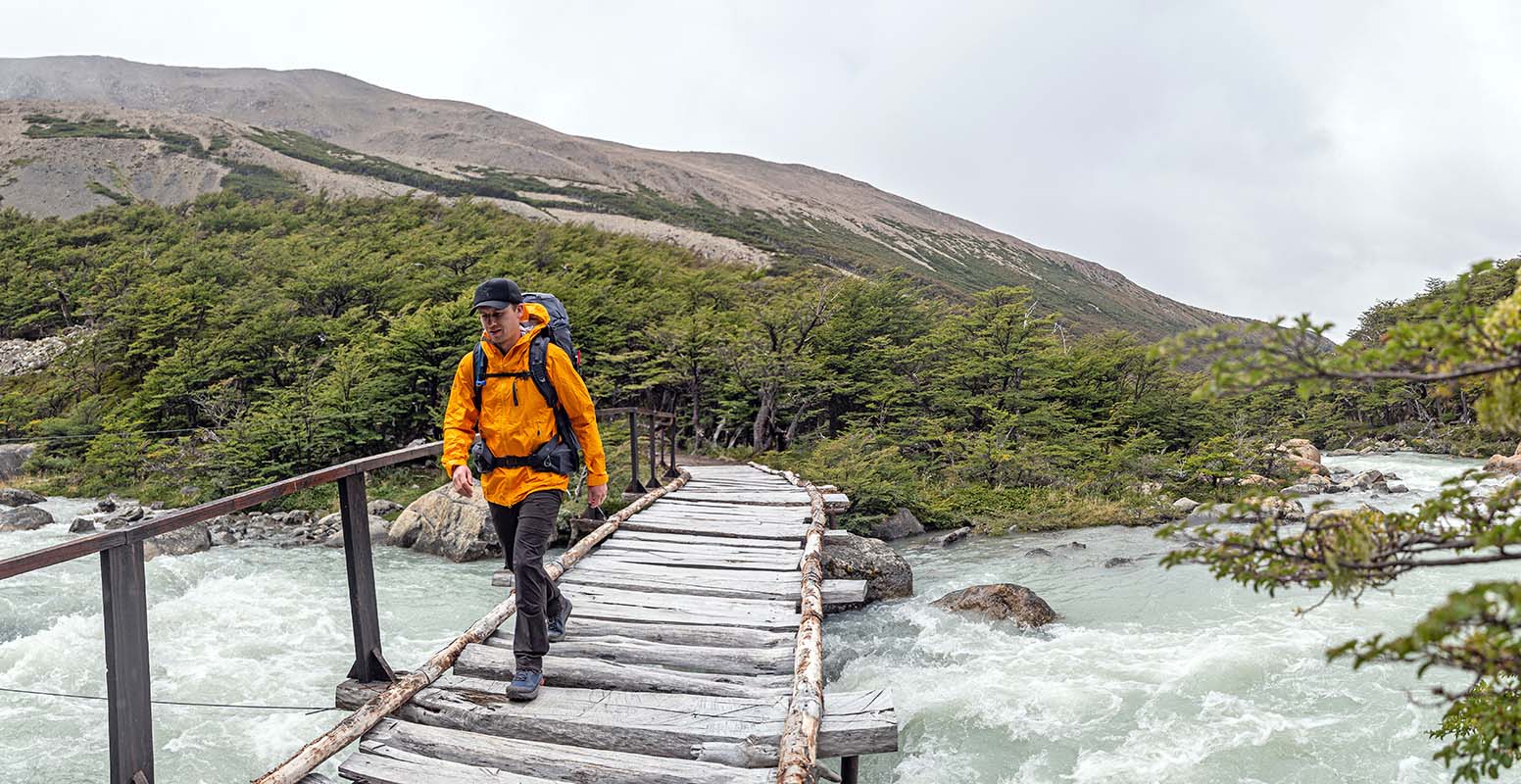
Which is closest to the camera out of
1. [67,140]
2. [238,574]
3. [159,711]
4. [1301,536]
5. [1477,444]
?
[1301,536]

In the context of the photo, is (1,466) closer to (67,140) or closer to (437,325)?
(437,325)

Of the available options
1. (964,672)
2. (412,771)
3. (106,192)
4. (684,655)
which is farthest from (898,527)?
(106,192)

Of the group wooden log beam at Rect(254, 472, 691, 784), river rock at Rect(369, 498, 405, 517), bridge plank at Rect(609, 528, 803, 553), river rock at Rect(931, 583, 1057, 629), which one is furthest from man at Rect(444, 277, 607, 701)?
river rock at Rect(369, 498, 405, 517)

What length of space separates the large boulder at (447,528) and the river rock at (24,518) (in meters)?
5.70

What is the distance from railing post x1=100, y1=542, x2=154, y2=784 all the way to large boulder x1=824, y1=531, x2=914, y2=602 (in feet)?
21.2

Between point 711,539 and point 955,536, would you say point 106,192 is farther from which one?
point 711,539

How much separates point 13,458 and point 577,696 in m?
19.4

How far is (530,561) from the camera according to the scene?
3744mm

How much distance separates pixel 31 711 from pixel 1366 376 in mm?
8431

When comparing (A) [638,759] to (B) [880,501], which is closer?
(A) [638,759]

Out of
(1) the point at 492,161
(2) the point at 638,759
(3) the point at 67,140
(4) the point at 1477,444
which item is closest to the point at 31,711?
(2) the point at 638,759

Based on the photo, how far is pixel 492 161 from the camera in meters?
82.1

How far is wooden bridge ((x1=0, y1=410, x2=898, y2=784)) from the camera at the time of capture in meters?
2.52

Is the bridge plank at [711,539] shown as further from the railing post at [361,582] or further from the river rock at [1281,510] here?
the river rock at [1281,510]
